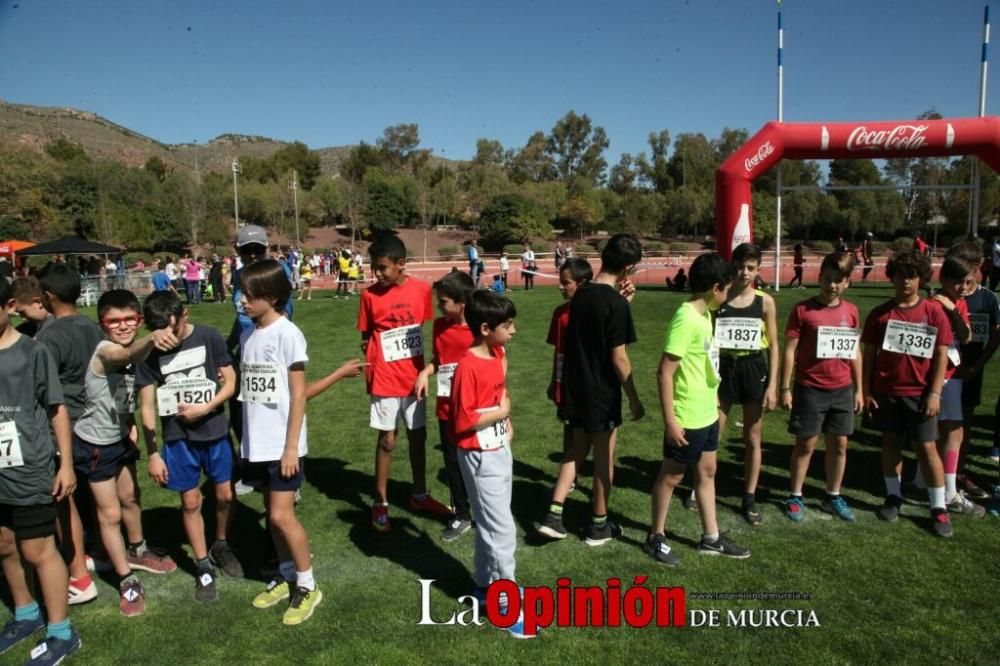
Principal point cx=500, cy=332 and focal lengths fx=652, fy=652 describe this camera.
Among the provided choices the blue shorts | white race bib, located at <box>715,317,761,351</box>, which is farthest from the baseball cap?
white race bib, located at <box>715,317,761,351</box>

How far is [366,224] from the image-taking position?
6162 cm

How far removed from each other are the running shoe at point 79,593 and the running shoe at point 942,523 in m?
5.29

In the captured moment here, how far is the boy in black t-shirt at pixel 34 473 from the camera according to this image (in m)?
3.04

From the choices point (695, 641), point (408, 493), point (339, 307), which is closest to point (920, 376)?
point (695, 641)

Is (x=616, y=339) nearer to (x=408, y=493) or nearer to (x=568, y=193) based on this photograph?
(x=408, y=493)

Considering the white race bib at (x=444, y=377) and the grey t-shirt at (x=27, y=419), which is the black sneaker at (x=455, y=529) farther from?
the grey t-shirt at (x=27, y=419)

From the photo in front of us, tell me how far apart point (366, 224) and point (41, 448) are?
60.4 m

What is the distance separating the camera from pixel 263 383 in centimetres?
341

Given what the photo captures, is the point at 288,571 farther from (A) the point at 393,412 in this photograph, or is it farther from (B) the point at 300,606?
(A) the point at 393,412

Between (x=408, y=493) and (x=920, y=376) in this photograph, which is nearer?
(x=920, y=376)

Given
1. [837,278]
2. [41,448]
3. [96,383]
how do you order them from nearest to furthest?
[41,448], [96,383], [837,278]

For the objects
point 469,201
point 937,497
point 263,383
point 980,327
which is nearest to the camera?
point 263,383

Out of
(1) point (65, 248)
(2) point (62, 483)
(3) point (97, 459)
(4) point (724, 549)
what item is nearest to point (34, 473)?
(2) point (62, 483)

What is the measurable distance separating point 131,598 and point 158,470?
0.72 metres
